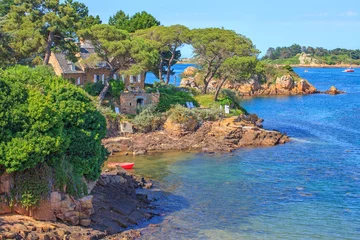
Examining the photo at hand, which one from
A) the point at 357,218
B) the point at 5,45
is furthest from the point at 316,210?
the point at 5,45

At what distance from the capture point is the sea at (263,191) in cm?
2877

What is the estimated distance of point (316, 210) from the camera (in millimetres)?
32188

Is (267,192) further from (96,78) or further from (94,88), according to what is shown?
(96,78)

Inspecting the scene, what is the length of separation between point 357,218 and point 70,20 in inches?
1286

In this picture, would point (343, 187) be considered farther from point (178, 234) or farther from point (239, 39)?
point (239, 39)

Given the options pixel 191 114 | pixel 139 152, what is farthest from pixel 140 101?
pixel 139 152

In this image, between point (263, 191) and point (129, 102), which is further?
point (129, 102)

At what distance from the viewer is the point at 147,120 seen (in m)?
51.6

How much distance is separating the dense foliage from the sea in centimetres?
515

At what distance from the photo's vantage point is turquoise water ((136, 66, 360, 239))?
1132 inches

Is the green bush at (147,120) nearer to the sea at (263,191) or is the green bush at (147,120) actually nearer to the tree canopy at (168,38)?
the sea at (263,191)

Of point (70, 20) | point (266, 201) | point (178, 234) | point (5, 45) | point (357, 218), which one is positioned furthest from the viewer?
point (70, 20)

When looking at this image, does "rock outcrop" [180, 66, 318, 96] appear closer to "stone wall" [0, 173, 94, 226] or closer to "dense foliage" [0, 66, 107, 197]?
"dense foliage" [0, 66, 107, 197]

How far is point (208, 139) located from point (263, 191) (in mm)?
15819
